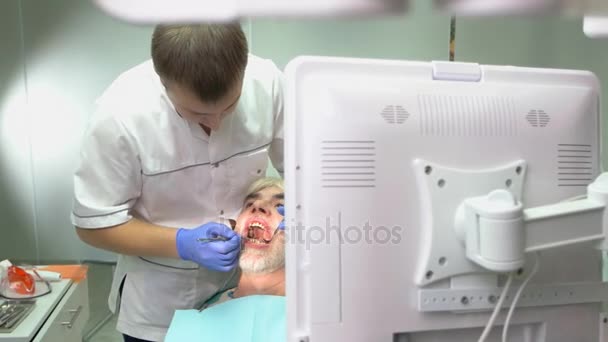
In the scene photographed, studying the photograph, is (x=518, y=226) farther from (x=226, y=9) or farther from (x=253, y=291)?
(x=253, y=291)

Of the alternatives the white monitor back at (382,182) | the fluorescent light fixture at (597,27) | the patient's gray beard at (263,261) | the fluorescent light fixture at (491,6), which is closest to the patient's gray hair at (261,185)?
the patient's gray beard at (263,261)

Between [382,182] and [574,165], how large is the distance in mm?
307

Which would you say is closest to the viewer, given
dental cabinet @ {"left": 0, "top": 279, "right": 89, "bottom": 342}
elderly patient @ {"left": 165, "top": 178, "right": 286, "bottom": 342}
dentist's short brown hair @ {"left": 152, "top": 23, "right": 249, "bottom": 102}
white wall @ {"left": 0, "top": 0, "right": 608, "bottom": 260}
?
dentist's short brown hair @ {"left": 152, "top": 23, "right": 249, "bottom": 102}

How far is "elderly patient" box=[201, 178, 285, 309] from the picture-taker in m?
1.37

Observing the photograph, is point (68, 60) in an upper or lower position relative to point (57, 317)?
upper

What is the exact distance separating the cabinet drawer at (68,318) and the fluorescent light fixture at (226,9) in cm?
147

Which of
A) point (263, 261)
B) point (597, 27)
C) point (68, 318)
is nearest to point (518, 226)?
point (597, 27)

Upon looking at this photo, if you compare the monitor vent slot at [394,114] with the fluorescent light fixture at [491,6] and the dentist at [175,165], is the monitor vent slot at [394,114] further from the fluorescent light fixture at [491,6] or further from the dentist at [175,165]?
the dentist at [175,165]

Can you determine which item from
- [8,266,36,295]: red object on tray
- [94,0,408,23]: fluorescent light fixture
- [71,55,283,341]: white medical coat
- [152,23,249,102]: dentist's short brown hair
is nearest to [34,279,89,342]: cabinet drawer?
[8,266,36,295]: red object on tray

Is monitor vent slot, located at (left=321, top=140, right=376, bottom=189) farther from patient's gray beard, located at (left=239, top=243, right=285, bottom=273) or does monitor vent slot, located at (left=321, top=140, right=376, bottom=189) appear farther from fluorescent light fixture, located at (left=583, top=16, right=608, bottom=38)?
patient's gray beard, located at (left=239, top=243, right=285, bottom=273)

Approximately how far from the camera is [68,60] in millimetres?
2994

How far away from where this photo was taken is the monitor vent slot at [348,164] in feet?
2.20

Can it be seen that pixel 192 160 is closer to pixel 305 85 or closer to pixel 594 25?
pixel 305 85

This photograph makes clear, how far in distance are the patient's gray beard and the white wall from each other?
1646 mm
